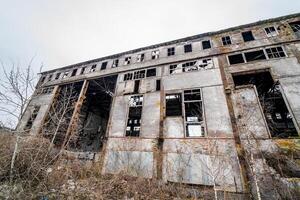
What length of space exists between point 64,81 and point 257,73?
18.9 m

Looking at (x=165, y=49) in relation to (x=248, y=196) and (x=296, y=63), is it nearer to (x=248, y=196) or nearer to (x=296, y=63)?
(x=296, y=63)

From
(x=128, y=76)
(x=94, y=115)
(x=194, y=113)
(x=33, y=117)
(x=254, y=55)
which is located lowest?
(x=194, y=113)

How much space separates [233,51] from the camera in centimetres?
1359

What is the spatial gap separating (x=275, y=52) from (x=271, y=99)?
3416 mm

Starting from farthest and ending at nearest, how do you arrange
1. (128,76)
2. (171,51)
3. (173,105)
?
1. (128,76)
2. (173,105)
3. (171,51)

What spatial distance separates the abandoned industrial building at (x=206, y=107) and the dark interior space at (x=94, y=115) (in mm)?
1573

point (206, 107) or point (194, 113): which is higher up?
point (194, 113)

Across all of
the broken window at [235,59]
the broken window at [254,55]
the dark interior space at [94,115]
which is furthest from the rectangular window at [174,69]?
the dark interior space at [94,115]

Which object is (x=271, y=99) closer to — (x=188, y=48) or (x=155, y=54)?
(x=188, y=48)

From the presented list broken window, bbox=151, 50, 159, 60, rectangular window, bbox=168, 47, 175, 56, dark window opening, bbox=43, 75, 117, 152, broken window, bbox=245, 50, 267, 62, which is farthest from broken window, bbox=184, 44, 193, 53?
dark window opening, bbox=43, 75, 117, 152

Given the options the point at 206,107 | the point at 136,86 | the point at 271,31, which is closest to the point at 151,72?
the point at 136,86

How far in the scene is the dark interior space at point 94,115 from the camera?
19.5 meters

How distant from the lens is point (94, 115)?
21.9m

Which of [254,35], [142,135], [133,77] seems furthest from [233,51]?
[142,135]
